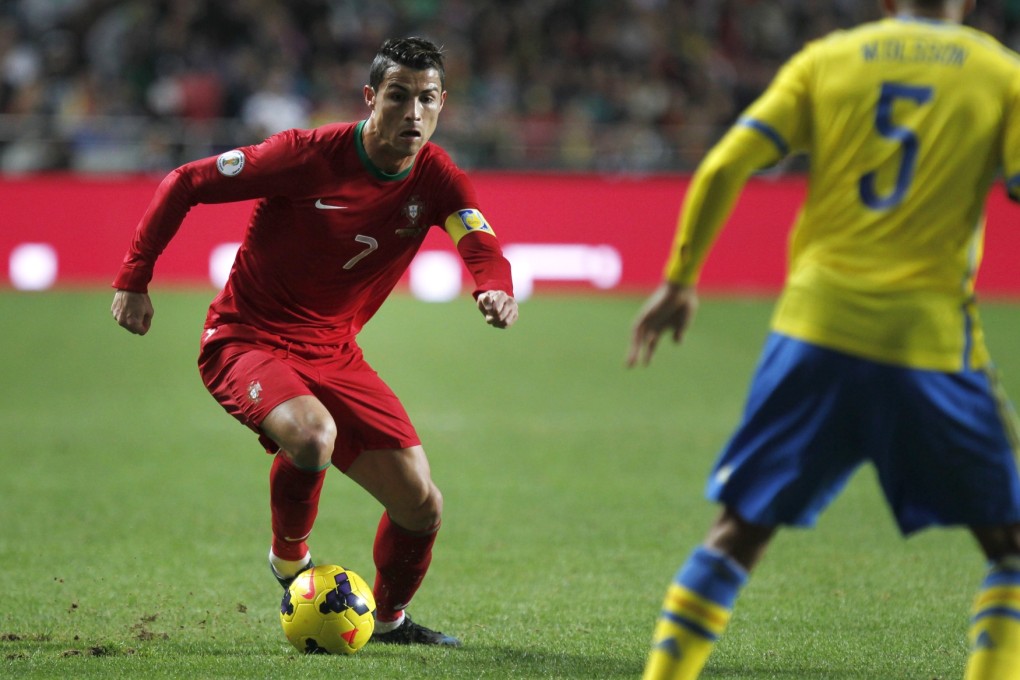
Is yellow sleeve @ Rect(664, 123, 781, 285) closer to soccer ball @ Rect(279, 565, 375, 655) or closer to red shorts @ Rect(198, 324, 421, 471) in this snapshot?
red shorts @ Rect(198, 324, 421, 471)

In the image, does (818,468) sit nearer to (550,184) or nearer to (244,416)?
(244,416)

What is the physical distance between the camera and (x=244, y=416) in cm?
465

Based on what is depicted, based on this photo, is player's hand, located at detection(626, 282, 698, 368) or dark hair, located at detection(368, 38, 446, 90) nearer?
player's hand, located at detection(626, 282, 698, 368)

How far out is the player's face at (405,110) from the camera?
472 cm

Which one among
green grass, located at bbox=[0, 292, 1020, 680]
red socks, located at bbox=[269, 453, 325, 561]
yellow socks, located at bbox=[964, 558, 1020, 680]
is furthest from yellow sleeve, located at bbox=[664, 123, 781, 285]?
red socks, located at bbox=[269, 453, 325, 561]

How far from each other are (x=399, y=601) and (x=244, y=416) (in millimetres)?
955

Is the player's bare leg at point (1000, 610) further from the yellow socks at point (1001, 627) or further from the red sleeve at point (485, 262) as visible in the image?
the red sleeve at point (485, 262)

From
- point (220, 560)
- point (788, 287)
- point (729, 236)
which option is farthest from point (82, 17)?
point (788, 287)

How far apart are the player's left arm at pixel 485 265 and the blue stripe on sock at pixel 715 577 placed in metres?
1.35

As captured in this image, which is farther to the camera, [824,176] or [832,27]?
[832,27]

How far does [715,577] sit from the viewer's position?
339cm

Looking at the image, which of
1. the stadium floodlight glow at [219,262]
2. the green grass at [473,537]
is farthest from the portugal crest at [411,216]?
the stadium floodlight glow at [219,262]

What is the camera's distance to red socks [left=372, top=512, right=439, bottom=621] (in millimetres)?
5000

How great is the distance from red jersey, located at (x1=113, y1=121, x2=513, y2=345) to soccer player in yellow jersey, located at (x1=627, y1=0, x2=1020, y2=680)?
1.56m
